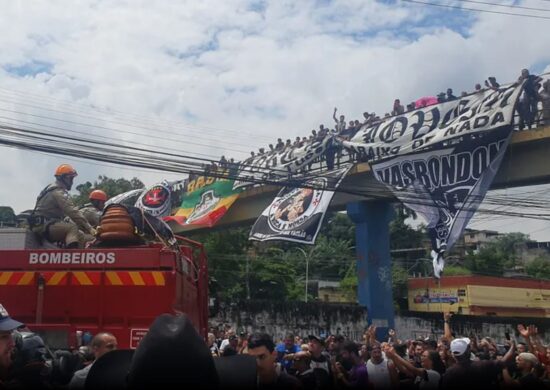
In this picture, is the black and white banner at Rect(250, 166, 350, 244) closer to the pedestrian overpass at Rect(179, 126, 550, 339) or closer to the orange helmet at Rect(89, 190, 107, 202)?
the pedestrian overpass at Rect(179, 126, 550, 339)

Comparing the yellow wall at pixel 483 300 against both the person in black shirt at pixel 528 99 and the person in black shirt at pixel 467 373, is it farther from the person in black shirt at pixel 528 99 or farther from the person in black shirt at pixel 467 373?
the person in black shirt at pixel 467 373

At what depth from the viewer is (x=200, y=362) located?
7.63 feet

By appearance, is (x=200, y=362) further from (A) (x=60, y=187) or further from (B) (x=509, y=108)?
(B) (x=509, y=108)

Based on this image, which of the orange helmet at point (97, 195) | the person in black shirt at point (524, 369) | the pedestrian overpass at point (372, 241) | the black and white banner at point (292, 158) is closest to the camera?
the person in black shirt at point (524, 369)

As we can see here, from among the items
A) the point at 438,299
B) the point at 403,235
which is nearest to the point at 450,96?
the point at 438,299

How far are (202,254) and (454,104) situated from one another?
12.8 meters

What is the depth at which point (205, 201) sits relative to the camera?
97.8 feet

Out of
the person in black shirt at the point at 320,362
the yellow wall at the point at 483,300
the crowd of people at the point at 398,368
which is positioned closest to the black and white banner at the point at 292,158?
the crowd of people at the point at 398,368

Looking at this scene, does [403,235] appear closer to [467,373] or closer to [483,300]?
[483,300]

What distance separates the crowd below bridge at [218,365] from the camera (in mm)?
2309

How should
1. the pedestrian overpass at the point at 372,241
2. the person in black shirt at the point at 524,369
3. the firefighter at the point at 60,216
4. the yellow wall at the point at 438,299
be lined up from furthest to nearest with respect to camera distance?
the yellow wall at the point at 438,299, the pedestrian overpass at the point at 372,241, the firefighter at the point at 60,216, the person in black shirt at the point at 524,369

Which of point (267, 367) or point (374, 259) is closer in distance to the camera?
point (267, 367)

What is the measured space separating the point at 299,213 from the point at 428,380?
16.6 meters

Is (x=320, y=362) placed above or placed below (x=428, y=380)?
above
